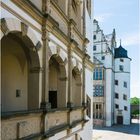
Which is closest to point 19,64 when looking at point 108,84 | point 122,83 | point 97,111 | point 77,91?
point 77,91

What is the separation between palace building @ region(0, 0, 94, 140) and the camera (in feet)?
23.8

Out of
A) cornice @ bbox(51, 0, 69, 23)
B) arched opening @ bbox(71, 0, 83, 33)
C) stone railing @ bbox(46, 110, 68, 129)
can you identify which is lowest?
stone railing @ bbox(46, 110, 68, 129)

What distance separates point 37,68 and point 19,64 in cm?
244

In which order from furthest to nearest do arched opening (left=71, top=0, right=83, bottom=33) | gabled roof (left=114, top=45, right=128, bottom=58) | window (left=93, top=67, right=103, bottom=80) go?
gabled roof (left=114, top=45, right=128, bottom=58)
window (left=93, top=67, right=103, bottom=80)
arched opening (left=71, top=0, right=83, bottom=33)

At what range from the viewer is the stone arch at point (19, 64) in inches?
302

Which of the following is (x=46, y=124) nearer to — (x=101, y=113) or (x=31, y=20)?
(x=31, y=20)

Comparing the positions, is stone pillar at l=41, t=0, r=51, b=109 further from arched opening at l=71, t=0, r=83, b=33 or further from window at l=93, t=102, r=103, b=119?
window at l=93, t=102, r=103, b=119

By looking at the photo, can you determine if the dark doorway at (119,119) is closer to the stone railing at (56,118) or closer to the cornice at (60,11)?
the stone railing at (56,118)

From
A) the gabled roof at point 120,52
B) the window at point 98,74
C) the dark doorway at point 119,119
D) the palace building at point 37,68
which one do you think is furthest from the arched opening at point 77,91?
the gabled roof at point 120,52

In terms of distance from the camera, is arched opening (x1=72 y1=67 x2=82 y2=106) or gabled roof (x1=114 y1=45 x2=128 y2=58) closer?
arched opening (x1=72 y1=67 x2=82 y2=106)

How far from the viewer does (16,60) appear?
1099 centimetres

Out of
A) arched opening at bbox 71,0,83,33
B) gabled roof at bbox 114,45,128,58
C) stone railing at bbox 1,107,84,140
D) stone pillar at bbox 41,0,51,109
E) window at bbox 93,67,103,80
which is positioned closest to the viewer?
stone railing at bbox 1,107,84,140

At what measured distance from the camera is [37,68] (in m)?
8.73

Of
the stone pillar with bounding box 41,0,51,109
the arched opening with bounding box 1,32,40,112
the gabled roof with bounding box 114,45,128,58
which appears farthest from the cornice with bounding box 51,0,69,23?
the gabled roof with bounding box 114,45,128,58
